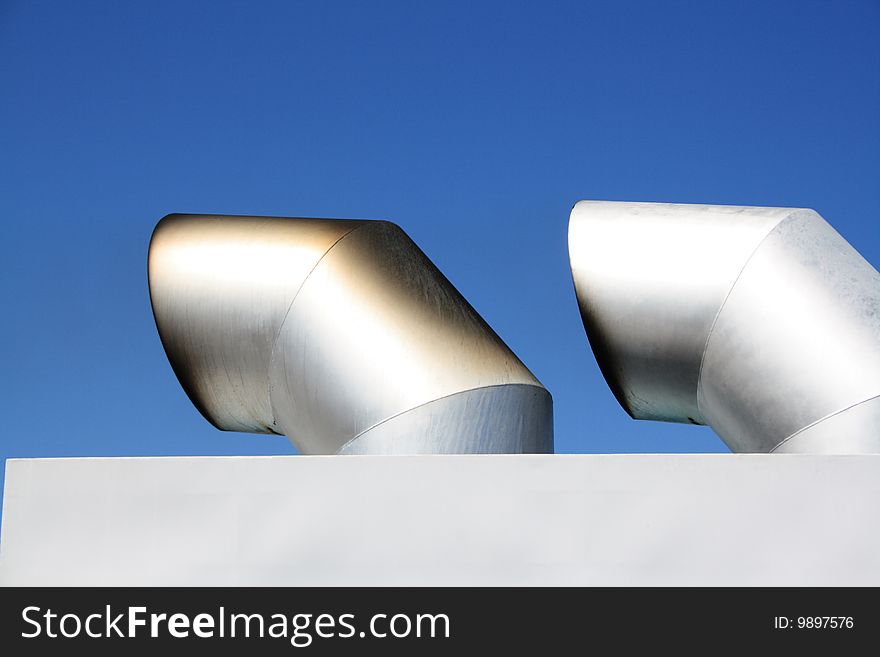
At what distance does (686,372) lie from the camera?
417 cm

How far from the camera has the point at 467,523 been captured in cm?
315

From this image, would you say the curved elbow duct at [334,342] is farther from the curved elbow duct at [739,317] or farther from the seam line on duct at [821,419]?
the seam line on duct at [821,419]

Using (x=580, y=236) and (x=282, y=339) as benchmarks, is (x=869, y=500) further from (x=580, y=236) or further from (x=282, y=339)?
(x=282, y=339)

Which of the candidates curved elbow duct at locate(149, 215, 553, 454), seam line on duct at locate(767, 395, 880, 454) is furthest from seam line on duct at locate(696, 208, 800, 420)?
curved elbow duct at locate(149, 215, 553, 454)

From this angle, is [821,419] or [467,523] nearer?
[467,523]

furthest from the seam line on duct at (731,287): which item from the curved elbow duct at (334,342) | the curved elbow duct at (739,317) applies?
the curved elbow duct at (334,342)

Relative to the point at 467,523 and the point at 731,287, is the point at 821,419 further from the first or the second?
the point at 467,523

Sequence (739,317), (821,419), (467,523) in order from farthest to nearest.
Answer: (739,317), (821,419), (467,523)

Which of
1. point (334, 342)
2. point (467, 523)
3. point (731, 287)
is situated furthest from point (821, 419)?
point (334, 342)

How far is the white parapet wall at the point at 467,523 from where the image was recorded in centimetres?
313

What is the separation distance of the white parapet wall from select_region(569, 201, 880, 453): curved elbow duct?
654mm

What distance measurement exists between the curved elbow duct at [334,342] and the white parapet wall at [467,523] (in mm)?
749

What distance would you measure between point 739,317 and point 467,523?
149 cm
